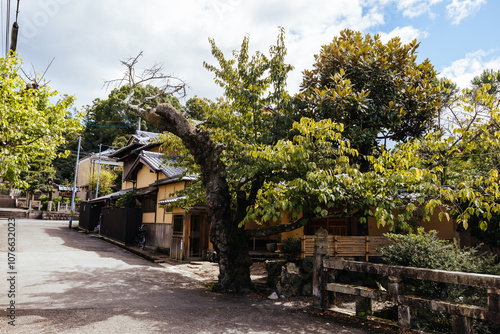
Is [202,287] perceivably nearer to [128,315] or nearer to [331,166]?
[128,315]

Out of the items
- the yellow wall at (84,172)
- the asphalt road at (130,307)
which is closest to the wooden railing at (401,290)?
the asphalt road at (130,307)

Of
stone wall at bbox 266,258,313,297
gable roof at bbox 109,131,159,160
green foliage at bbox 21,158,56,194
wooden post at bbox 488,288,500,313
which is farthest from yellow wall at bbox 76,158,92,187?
wooden post at bbox 488,288,500,313

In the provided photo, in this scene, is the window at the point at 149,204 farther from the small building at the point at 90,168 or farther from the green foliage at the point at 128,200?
the small building at the point at 90,168

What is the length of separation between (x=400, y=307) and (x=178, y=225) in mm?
13518

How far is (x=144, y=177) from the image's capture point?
2531 cm

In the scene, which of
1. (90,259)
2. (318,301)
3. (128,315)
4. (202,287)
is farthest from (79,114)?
(318,301)

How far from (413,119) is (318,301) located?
7.98 m

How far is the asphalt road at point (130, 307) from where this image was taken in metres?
6.46

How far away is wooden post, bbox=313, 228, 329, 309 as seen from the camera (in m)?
8.59

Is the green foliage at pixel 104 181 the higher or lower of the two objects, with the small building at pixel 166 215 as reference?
higher

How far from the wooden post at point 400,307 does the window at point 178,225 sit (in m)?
12.7

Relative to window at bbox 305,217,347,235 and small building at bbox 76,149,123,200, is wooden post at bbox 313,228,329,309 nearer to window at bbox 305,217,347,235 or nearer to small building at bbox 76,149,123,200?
window at bbox 305,217,347,235

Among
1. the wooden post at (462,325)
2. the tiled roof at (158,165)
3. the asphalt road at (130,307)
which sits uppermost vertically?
the tiled roof at (158,165)

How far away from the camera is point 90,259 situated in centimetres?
1556
